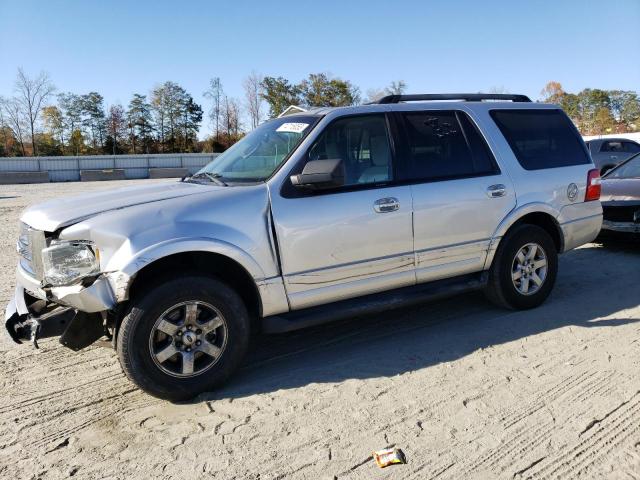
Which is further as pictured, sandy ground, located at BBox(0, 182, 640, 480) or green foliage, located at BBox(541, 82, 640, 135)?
green foliage, located at BBox(541, 82, 640, 135)

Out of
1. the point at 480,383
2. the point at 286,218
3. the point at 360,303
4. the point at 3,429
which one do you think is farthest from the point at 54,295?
the point at 480,383

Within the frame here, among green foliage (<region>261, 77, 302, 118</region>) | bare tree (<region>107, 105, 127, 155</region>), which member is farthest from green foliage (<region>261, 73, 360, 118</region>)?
bare tree (<region>107, 105, 127, 155</region>)

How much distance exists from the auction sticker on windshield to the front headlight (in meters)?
1.80

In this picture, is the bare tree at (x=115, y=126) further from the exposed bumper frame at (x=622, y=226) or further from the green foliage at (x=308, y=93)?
the exposed bumper frame at (x=622, y=226)

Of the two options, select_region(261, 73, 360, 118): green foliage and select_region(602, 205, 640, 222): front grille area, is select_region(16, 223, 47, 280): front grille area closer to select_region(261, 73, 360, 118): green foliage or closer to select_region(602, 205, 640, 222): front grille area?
select_region(602, 205, 640, 222): front grille area

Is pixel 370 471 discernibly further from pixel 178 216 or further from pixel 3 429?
pixel 3 429

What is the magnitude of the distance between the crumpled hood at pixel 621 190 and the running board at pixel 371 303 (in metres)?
3.98

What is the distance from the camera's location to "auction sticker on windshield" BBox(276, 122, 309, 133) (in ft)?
13.3

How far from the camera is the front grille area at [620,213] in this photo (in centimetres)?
719

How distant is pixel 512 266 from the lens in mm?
4758

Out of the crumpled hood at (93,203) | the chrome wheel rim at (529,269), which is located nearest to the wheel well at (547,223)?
the chrome wheel rim at (529,269)

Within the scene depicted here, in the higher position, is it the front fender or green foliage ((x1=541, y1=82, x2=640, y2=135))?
green foliage ((x1=541, y1=82, x2=640, y2=135))

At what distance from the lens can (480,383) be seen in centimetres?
352

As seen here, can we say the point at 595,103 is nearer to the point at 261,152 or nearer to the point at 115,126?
the point at 115,126
